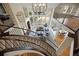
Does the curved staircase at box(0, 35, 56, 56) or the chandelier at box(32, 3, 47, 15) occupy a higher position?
the chandelier at box(32, 3, 47, 15)

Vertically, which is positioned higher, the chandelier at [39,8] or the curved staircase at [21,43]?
the chandelier at [39,8]

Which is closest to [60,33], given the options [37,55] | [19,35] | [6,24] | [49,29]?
→ [49,29]

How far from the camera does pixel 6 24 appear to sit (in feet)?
4.83

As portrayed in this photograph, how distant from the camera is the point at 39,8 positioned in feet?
4.98

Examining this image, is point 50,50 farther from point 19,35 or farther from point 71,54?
point 19,35

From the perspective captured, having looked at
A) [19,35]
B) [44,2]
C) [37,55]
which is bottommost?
[37,55]

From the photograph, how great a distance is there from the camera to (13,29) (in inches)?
58.8

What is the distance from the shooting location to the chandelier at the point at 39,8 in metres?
1.52

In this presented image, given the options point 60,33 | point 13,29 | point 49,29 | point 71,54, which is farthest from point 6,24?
point 71,54

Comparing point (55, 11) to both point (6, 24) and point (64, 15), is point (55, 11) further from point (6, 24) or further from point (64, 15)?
point (6, 24)

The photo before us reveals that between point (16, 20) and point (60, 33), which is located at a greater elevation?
point (16, 20)

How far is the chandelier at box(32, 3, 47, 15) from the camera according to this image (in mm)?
1519

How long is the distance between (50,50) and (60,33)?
0.74 feet

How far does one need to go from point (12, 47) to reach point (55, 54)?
0.50 meters
